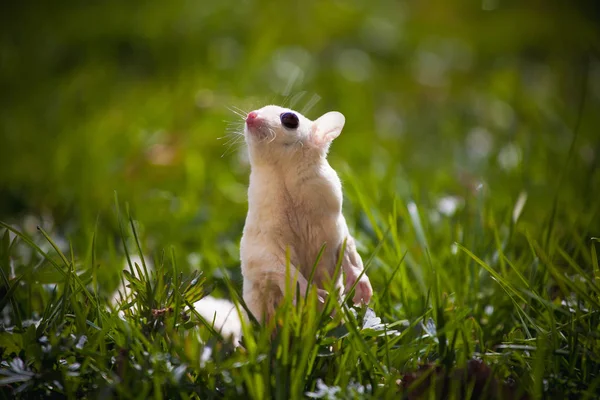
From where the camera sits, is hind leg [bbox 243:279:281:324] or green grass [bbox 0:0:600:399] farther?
hind leg [bbox 243:279:281:324]

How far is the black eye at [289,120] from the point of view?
1.56m

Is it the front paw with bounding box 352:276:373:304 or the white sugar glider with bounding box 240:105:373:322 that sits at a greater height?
the white sugar glider with bounding box 240:105:373:322

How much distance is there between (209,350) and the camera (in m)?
1.32

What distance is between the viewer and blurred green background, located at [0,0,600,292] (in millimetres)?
2680

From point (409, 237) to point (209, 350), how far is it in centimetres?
112

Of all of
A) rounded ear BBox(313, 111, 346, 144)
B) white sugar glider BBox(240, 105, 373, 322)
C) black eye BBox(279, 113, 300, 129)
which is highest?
black eye BBox(279, 113, 300, 129)

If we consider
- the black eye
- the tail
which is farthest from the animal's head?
the tail

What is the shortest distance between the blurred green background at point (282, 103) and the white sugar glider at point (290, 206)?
330 millimetres

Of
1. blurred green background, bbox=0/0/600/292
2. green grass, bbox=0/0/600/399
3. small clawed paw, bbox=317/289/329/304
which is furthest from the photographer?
blurred green background, bbox=0/0/600/292

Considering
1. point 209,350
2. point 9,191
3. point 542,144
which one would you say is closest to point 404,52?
point 542,144

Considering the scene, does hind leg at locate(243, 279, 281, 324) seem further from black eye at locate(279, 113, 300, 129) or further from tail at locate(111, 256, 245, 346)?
black eye at locate(279, 113, 300, 129)

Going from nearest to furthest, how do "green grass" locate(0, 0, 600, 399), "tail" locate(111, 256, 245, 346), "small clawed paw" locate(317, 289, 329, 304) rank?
"green grass" locate(0, 0, 600, 399), "small clawed paw" locate(317, 289, 329, 304), "tail" locate(111, 256, 245, 346)

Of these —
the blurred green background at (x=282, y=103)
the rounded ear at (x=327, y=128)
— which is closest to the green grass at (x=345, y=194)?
the blurred green background at (x=282, y=103)

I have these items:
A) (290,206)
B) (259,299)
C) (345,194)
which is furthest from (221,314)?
(345,194)
